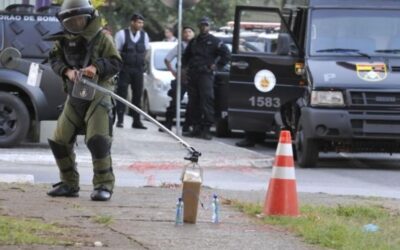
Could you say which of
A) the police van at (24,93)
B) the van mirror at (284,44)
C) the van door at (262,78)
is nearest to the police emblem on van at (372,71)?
the van door at (262,78)

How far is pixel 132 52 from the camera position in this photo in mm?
16438

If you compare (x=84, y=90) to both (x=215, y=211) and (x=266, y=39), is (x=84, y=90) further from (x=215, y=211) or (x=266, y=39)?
(x=266, y=39)

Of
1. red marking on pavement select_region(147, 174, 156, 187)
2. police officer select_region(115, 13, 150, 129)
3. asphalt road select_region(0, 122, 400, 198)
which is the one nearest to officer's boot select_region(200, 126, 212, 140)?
asphalt road select_region(0, 122, 400, 198)

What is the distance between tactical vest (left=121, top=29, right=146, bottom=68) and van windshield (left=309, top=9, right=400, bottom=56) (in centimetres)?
398

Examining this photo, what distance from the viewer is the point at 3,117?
1285cm

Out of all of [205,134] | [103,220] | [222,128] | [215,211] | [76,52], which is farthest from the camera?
[222,128]

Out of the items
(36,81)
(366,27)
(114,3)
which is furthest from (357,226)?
(114,3)

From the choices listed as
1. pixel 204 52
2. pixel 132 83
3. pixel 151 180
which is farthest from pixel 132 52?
pixel 151 180

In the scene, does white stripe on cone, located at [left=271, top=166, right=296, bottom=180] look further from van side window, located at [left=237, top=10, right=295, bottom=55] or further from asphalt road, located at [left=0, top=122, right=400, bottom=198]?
van side window, located at [left=237, top=10, right=295, bottom=55]

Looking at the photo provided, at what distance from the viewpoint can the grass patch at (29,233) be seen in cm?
609

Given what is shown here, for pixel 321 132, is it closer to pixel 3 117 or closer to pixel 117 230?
pixel 3 117

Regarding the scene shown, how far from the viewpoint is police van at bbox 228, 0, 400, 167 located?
12594 mm

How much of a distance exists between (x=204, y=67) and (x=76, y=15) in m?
8.02

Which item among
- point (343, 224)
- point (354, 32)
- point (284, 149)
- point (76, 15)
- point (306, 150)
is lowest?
point (306, 150)
